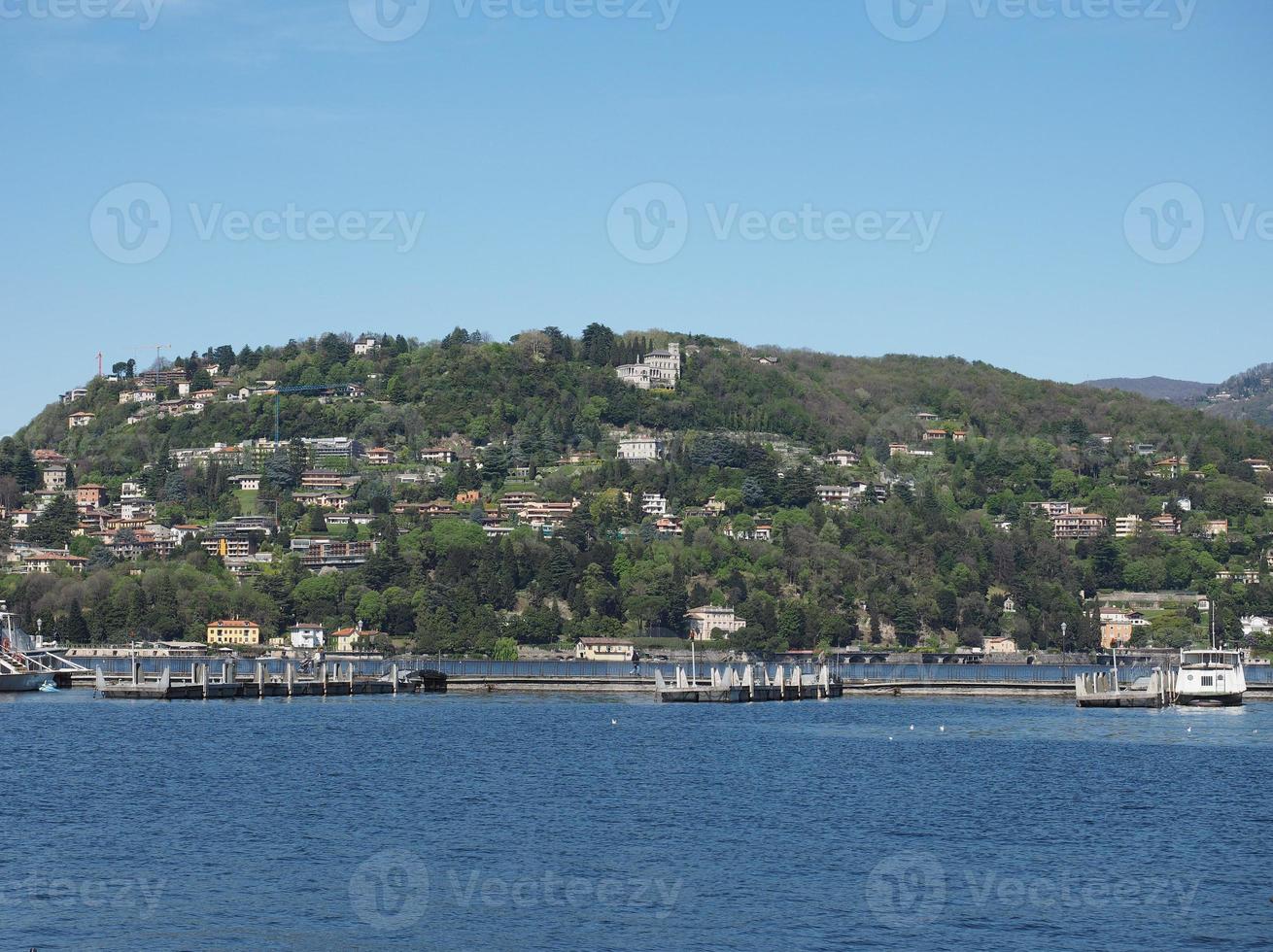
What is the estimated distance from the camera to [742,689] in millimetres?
114938

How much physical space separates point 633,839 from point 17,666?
86465mm

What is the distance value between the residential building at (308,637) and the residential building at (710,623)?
122ft

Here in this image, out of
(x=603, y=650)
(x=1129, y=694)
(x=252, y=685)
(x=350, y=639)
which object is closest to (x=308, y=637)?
(x=350, y=639)

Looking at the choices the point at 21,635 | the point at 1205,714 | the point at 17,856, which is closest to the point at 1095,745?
the point at 1205,714

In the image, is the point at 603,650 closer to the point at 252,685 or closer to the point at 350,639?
the point at 350,639

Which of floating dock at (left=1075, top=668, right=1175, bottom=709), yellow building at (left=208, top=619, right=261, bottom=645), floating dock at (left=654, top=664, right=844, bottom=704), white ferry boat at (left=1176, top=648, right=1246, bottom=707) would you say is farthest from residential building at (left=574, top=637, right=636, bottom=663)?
white ferry boat at (left=1176, top=648, right=1246, bottom=707)

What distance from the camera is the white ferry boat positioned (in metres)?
103

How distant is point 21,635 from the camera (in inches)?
5418

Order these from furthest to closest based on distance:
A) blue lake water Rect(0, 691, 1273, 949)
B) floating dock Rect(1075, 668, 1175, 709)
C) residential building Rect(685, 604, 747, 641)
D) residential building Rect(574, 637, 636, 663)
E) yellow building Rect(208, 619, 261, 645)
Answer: residential building Rect(685, 604, 747, 641)
yellow building Rect(208, 619, 261, 645)
residential building Rect(574, 637, 636, 663)
floating dock Rect(1075, 668, 1175, 709)
blue lake water Rect(0, 691, 1273, 949)

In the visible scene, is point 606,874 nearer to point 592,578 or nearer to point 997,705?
point 997,705

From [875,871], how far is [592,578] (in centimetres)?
15242

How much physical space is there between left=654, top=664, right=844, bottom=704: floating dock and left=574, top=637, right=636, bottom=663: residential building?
183 feet

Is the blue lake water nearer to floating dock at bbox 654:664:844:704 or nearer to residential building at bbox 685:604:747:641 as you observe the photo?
floating dock at bbox 654:664:844:704

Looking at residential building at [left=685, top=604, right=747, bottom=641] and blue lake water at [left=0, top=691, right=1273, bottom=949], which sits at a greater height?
residential building at [left=685, top=604, right=747, bottom=641]
